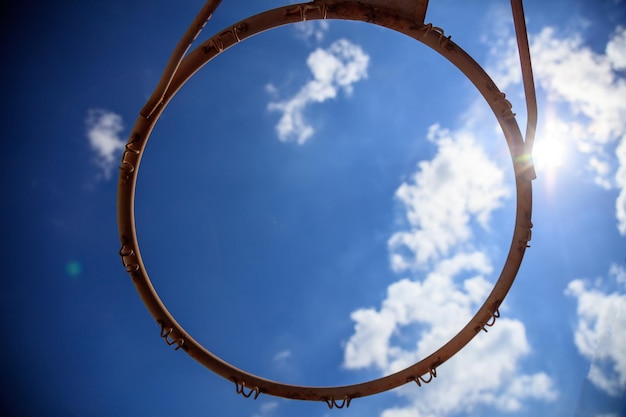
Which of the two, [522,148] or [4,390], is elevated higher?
[522,148]

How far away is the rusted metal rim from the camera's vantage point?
4.53m

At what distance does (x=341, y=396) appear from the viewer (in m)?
5.89

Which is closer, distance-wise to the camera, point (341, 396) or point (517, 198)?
point (517, 198)

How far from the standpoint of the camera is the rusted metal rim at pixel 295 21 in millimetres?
4527

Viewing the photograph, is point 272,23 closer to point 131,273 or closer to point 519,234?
point 131,273

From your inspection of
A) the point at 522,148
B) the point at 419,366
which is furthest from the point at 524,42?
the point at 419,366

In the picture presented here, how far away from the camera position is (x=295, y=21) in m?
4.61

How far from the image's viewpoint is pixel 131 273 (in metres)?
5.21

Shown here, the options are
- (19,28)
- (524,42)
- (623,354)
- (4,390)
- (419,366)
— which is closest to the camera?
(524,42)

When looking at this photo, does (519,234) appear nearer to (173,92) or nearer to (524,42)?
(524,42)

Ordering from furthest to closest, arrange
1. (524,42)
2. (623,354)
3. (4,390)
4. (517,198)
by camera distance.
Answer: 1. (623,354)
2. (4,390)
3. (517,198)
4. (524,42)

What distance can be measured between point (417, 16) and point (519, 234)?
11.8 feet

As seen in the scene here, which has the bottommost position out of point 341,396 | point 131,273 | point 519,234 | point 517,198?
point 341,396

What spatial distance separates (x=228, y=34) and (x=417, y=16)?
8.57 ft
